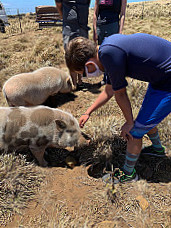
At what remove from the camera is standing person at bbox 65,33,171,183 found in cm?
191

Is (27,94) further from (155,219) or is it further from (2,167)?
(155,219)

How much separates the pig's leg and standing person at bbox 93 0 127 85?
2.81 metres

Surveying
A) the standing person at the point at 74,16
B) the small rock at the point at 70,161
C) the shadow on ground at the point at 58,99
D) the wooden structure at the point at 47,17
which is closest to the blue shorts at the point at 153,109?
the small rock at the point at 70,161

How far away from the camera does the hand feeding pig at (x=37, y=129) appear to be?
303cm

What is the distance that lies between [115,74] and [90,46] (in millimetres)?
458

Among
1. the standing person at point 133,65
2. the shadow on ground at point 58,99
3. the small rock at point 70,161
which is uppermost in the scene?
the standing person at point 133,65

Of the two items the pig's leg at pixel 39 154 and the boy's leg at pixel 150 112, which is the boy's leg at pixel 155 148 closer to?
the boy's leg at pixel 150 112

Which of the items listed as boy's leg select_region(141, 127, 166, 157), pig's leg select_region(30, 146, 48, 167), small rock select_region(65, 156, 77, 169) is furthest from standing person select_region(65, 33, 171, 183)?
pig's leg select_region(30, 146, 48, 167)

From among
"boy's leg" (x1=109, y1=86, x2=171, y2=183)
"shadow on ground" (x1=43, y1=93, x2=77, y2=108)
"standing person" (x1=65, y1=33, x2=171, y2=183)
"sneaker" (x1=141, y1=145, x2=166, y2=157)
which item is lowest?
"shadow on ground" (x1=43, y1=93, x2=77, y2=108)

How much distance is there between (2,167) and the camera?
2.83 metres

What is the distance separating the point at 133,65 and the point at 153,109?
59cm

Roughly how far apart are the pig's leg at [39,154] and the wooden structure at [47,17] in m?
14.1

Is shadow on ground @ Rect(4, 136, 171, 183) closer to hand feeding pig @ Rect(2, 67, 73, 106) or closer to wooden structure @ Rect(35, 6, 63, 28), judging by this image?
hand feeding pig @ Rect(2, 67, 73, 106)

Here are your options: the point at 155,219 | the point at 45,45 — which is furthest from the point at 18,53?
the point at 155,219
